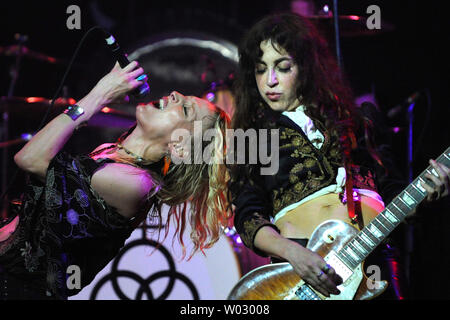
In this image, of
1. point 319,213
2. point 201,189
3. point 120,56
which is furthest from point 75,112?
point 319,213

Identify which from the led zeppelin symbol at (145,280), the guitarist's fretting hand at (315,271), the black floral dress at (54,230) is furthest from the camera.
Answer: the led zeppelin symbol at (145,280)

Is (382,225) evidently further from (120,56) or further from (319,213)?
(120,56)

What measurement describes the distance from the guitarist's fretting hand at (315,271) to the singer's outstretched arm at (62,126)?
1089 millimetres

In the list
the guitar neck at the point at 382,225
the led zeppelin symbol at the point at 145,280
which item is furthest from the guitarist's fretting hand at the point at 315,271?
the led zeppelin symbol at the point at 145,280

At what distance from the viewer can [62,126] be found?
7.10ft

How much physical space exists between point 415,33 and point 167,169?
224 cm

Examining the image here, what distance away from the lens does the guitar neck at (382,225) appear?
2096 millimetres

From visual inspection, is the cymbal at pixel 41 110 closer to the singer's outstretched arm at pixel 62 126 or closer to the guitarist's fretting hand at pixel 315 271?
the singer's outstretched arm at pixel 62 126

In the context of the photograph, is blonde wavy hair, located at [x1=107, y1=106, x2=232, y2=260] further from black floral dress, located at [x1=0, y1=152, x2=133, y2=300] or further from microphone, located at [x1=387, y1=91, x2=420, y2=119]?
microphone, located at [x1=387, y1=91, x2=420, y2=119]

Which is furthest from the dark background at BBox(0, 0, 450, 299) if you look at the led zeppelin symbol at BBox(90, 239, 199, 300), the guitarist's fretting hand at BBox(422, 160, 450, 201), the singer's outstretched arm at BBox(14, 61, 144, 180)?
the singer's outstretched arm at BBox(14, 61, 144, 180)

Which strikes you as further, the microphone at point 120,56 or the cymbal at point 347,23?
the cymbal at point 347,23
